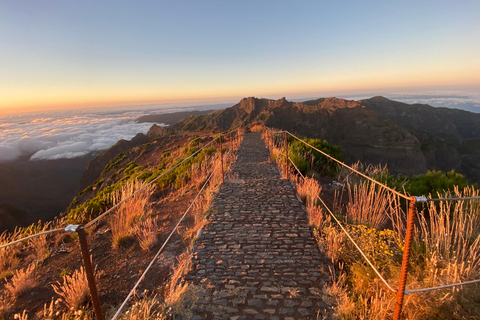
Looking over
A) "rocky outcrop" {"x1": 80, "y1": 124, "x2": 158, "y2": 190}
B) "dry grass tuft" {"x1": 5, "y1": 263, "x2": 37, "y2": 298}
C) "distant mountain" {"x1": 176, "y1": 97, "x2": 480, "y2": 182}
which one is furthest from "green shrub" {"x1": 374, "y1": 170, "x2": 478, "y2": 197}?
"rocky outcrop" {"x1": 80, "y1": 124, "x2": 158, "y2": 190}

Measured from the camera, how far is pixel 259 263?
3523 mm

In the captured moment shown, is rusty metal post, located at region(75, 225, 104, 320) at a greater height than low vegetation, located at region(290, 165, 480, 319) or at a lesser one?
greater

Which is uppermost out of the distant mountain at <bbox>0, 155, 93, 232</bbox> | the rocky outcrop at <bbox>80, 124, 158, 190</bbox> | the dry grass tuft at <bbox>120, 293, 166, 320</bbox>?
the dry grass tuft at <bbox>120, 293, 166, 320</bbox>

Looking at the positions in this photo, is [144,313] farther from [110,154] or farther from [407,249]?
[110,154]

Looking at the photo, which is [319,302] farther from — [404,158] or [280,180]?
[404,158]

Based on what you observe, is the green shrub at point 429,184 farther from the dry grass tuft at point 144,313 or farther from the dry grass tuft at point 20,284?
the dry grass tuft at point 20,284

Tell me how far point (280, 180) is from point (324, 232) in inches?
134

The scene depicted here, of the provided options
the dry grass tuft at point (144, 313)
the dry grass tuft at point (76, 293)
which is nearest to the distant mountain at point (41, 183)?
the dry grass tuft at point (76, 293)

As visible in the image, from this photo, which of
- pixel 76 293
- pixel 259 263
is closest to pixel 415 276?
pixel 259 263

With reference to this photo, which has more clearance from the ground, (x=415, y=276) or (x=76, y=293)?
(x=415, y=276)

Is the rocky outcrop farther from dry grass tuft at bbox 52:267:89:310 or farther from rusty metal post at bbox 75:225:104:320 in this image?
rusty metal post at bbox 75:225:104:320

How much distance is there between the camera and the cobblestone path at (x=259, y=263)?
271 centimetres

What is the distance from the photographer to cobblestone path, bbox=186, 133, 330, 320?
107 inches

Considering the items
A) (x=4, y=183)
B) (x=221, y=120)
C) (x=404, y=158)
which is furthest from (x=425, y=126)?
(x=4, y=183)
